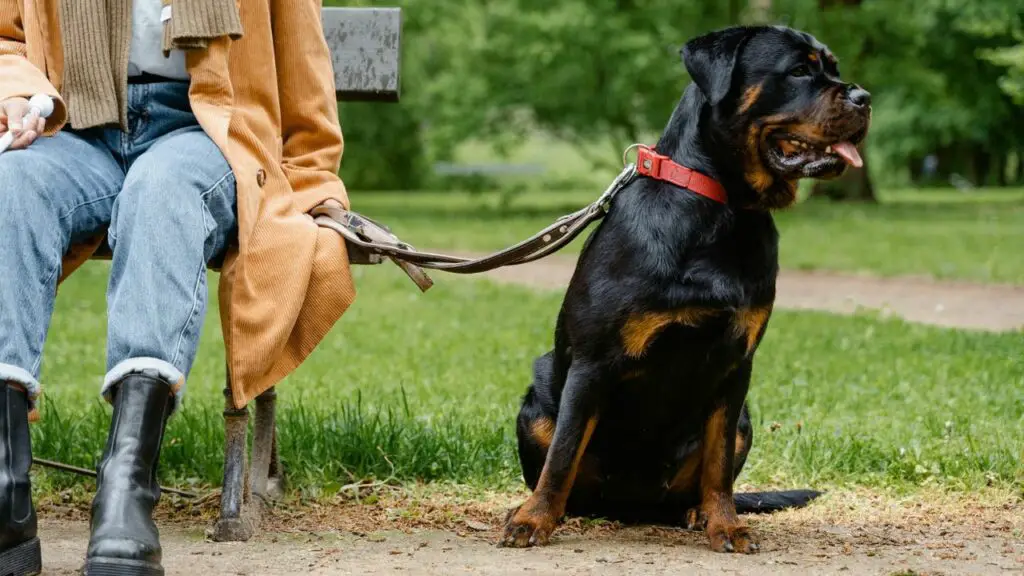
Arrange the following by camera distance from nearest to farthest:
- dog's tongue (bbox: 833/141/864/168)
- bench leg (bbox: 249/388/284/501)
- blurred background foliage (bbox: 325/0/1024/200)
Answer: dog's tongue (bbox: 833/141/864/168)
bench leg (bbox: 249/388/284/501)
blurred background foliage (bbox: 325/0/1024/200)

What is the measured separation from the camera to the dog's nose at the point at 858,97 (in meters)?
3.44

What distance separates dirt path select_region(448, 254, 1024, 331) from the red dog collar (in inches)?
218

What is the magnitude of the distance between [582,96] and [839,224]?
15.8ft

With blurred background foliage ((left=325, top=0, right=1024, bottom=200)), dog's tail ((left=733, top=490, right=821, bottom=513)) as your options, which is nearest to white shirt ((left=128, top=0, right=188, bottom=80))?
dog's tail ((left=733, top=490, right=821, bottom=513))

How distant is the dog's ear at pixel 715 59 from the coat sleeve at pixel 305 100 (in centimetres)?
112

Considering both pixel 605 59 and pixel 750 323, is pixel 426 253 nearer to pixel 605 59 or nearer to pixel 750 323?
pixel 750 323

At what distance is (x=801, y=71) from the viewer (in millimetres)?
3559

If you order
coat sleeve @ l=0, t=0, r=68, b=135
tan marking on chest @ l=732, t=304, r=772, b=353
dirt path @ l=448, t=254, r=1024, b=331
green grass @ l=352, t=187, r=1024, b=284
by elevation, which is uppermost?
coat sleeve @ l=0, t=0, r=68, b=135

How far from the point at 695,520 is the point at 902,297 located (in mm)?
7181

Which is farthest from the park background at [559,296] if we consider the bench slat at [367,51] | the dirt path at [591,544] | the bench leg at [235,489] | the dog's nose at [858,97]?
the dog's nose at [858,97]

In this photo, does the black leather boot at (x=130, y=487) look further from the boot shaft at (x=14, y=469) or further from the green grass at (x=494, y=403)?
the green grass at (x=494, y=403)

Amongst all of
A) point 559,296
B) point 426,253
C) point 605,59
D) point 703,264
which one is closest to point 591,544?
point 703,264

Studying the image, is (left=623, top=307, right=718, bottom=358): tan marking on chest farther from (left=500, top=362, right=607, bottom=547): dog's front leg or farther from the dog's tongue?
the dog's tongue

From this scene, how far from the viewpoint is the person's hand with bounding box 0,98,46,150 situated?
341 cm
